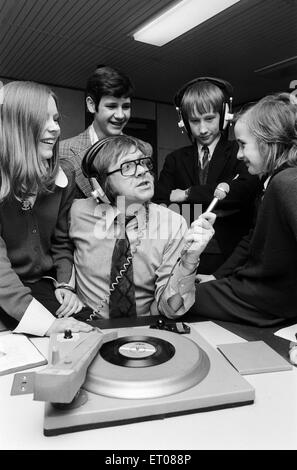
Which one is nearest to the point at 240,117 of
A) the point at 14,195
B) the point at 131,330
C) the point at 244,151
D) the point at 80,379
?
the point at 244,151

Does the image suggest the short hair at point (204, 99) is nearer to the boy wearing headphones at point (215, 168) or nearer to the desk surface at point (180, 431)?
the boy wearing headphones at point (215, 168)

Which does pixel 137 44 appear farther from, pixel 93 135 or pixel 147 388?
pixel 147 388

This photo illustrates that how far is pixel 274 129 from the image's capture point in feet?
5.13

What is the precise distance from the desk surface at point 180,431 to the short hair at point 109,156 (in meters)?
0.99

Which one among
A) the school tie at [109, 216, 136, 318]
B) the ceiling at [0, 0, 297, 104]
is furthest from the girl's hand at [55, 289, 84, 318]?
the ceiling at [0, 0, 297, 104]

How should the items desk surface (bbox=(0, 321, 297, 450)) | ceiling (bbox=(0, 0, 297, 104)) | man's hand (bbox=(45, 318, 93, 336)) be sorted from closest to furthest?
1. desk surface (bbox=(0, 321, 297, 450))
2. man's hand (bbox=(45, 318, 93, 336))
3. ceiling (bbox=(0, 0, 297, 104))

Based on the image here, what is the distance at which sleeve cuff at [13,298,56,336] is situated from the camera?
1.13m

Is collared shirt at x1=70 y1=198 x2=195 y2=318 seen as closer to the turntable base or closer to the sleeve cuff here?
the sleeve cuff

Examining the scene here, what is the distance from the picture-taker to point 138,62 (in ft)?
17.1

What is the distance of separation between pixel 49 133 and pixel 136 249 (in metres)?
0.54

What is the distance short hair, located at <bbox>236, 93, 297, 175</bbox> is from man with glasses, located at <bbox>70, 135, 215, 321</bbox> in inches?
16.4

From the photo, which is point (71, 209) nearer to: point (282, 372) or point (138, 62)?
point (282, 372)

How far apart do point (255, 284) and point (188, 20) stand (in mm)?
3526

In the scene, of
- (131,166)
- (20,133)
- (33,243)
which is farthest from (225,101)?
(33,243)
